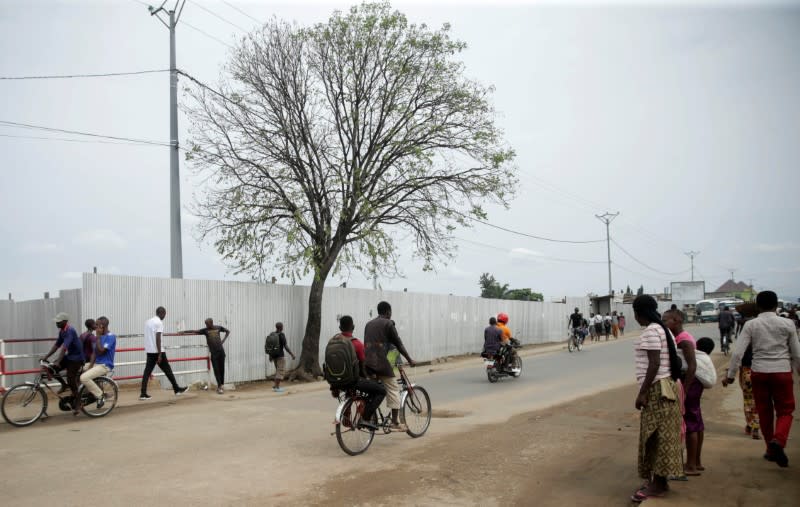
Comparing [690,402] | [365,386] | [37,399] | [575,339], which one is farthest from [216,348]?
[575,339]

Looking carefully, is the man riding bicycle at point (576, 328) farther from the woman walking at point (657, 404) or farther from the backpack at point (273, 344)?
the woman walking at point (657, 404)

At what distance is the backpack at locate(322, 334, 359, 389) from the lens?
827cm

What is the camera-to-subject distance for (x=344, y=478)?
712 cm

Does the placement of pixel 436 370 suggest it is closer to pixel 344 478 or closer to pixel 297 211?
pixel 297 211

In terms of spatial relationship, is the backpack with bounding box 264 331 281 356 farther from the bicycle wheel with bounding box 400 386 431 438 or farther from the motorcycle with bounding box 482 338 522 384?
the bicycle wheel with bounding box 400 386 431 438

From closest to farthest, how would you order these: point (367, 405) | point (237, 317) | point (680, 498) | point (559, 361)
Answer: point (680, 498) → point (367, 405) → point (237, 317) → point (559, 361)

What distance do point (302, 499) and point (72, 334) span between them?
7.58 metres

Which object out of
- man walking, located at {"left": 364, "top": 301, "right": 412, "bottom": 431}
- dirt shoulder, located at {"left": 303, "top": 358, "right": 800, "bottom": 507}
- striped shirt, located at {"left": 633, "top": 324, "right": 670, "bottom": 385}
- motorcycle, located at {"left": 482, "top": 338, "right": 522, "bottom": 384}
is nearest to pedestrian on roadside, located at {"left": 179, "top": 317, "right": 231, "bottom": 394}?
motorcycle, located at {"left": 482, "top": 338, "right": 522, "bottom": 384}

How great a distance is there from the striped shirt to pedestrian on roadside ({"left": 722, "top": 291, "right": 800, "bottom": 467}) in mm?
2055

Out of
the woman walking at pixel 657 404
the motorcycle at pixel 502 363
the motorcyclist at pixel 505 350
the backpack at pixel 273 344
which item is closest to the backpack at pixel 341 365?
the woman walking at pixel 657 404

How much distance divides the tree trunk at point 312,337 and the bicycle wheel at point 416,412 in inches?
→ 419

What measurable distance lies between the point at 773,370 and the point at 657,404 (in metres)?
2.18

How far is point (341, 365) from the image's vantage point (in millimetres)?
8273

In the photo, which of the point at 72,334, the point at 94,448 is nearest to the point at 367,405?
the point at 94,448
